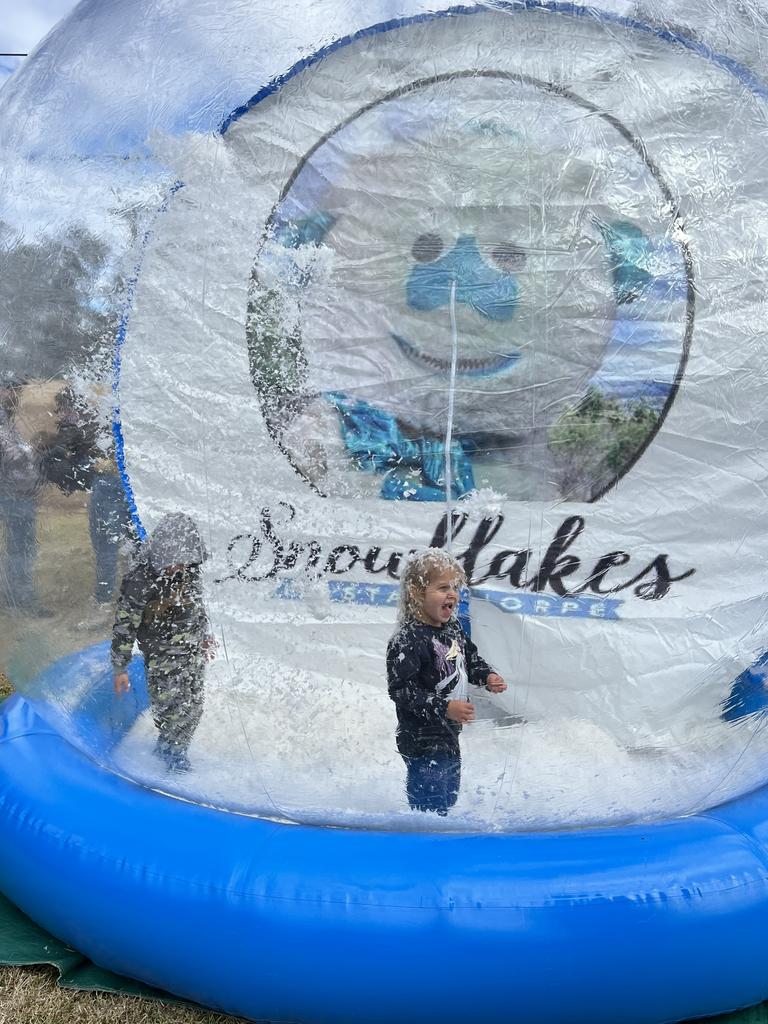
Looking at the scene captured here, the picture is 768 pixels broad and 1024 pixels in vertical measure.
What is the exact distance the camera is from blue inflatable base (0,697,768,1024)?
2287 mm

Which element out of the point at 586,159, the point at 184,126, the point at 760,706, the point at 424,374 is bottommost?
the point at 760,706

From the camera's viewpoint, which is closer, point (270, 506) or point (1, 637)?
point (270, 506)

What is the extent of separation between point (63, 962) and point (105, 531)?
1343 millimetres

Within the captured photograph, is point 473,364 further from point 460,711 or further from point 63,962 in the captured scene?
point 63,962

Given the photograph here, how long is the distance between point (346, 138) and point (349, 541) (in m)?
1.10

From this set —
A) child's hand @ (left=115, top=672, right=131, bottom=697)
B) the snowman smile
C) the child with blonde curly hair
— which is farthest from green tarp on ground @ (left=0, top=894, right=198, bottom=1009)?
the snowman smile

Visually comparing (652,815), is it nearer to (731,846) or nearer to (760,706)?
(731,846)

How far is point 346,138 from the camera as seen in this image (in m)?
2.50

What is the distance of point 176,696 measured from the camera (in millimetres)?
2643

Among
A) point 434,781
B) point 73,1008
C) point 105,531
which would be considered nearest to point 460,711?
point 434,781

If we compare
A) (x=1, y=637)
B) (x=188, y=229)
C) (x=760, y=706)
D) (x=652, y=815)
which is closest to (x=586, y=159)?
(x=188, y=229)

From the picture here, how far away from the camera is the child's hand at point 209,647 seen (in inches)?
101

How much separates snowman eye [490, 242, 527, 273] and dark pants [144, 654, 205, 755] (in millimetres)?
1351

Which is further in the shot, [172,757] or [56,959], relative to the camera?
[56,959]
